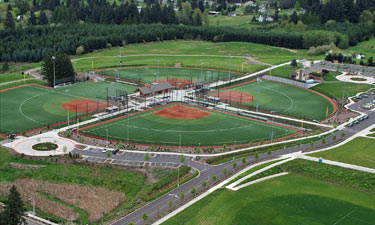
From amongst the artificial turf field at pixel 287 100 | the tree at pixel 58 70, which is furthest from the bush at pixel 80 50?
the artificial turf field at pixel 287 100

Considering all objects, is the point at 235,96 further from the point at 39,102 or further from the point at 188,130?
the point at 39,102

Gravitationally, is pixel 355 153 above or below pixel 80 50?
below

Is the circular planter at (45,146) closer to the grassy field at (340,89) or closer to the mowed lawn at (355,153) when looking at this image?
the mowed lawn at (355,153)

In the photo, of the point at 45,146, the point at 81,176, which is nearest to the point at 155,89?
the point at 45,146

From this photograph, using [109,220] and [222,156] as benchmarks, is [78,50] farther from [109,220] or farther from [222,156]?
[109,220]

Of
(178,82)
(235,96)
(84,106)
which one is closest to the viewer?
(84,106)

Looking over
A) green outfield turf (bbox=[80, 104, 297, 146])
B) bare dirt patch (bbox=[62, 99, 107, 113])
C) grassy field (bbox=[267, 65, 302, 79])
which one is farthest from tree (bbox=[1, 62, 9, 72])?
grassy field (bbox=[267, 65, 302, 79])

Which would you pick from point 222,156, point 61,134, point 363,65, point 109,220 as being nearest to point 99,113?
point 61,134
